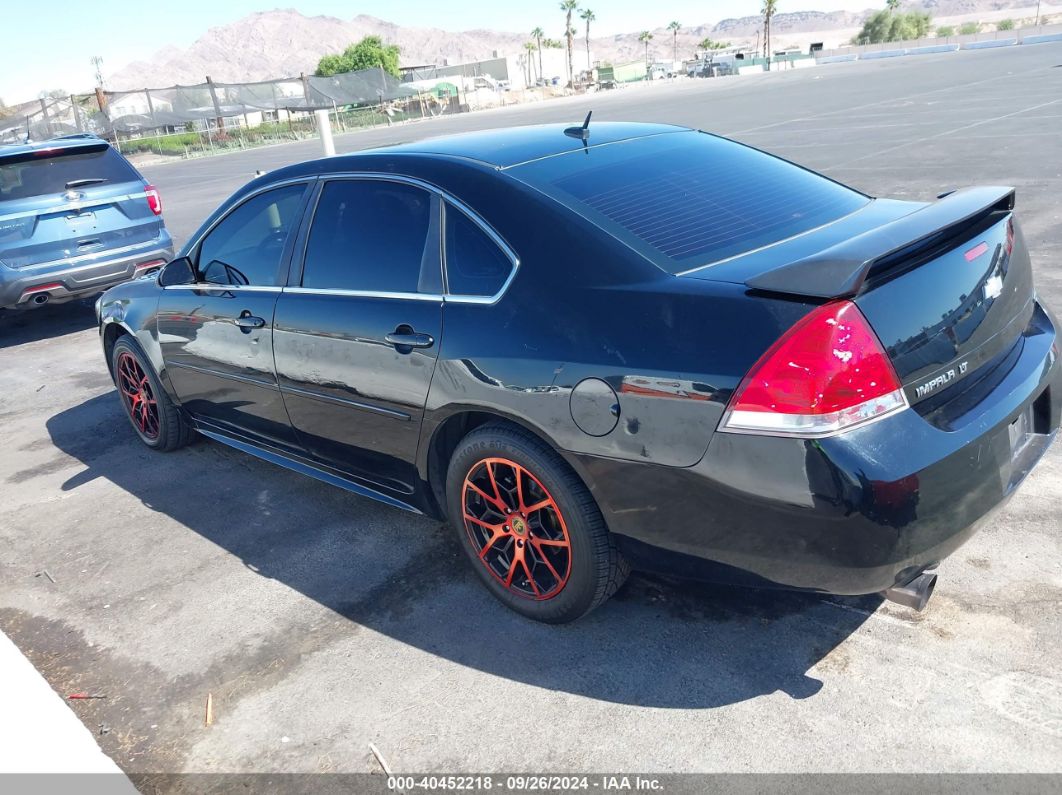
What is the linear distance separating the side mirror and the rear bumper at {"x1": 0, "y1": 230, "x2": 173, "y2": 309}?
441cm

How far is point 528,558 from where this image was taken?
3.24 metres

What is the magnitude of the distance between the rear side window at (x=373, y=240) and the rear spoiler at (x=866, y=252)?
1367mm

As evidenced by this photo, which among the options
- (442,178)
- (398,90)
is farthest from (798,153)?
(398,90)

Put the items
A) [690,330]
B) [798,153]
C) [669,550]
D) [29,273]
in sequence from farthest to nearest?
[798,153], [29,273], [669,550], [690,330]

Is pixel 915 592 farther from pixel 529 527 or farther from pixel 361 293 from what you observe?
pixel 361 293

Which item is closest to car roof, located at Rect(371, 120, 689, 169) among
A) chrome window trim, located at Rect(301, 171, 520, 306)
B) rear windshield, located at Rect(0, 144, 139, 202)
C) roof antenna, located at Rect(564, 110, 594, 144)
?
roof antenna, located at Rect(564, 110, 594, 144)

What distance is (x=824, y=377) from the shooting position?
2.38m

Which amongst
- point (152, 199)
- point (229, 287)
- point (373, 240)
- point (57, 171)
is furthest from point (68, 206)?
point (373, 240)

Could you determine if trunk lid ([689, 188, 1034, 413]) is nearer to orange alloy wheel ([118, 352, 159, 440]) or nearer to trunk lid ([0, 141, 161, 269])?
orange alloy wheel ([118, 352, 159, 440])

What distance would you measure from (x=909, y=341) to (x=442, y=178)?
181 centimetres

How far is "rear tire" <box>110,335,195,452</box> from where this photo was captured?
5273 millimetres

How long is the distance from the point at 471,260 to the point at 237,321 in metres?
1.62

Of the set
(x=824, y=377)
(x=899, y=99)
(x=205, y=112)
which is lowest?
(x=899, y=99)

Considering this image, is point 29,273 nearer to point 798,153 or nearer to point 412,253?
point 412,253
